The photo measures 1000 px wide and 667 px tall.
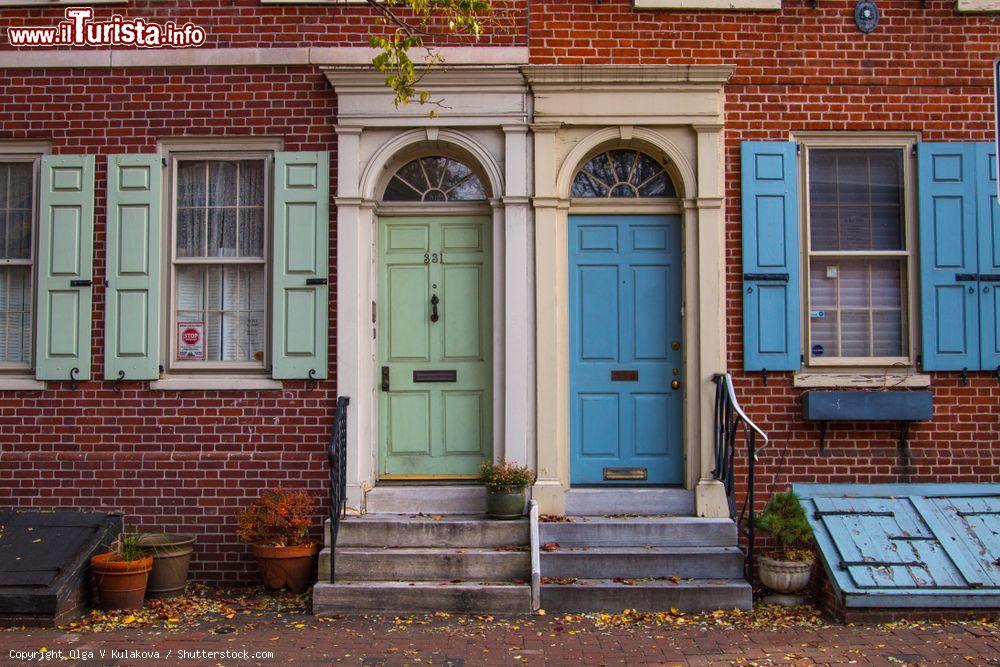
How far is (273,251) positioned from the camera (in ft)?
24.3

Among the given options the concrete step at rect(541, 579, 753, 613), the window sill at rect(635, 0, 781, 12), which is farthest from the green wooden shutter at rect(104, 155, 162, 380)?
the window sill at rect(635, 0, 781, 12)

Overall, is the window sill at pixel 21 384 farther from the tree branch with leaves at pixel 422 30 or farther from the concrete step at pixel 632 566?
the concrete step at pixel 632 566

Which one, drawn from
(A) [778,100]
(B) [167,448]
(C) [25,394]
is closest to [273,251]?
(B) [167,448]

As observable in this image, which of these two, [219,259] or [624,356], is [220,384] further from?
[624,356]

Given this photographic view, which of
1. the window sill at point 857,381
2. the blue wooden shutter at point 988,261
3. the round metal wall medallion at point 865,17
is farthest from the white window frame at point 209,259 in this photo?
the blue wooden shutter at point 988,261

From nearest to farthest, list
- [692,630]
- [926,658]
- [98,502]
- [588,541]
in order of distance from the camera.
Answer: [926,658], [692,630], [588,541], [98,502]

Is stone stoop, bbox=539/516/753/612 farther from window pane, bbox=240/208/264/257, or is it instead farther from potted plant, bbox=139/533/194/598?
window pane, bbox=240/208/264/257

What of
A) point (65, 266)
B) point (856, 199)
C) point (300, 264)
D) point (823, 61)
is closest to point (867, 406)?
point (856, 199)

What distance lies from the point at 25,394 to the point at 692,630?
5.33 metres

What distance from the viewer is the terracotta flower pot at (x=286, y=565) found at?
6809 millimetres

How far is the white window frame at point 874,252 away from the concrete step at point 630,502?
143 centimetres

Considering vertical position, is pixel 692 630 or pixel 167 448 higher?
pixel 167 448

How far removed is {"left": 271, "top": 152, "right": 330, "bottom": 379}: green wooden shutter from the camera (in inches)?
288

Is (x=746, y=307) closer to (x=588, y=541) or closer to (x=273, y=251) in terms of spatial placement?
(x=588, y=541)
